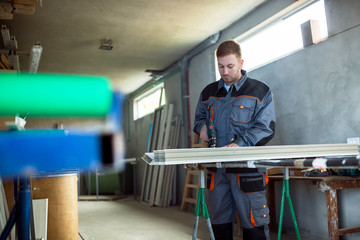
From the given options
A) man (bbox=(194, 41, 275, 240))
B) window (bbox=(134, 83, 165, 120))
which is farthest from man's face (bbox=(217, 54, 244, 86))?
window (bbox=(134, 83, 165, 120))

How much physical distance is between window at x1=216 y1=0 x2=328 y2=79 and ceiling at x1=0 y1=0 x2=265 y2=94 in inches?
13.3

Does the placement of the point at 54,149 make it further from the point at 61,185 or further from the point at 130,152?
the point at 130,152

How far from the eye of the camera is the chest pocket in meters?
1.80

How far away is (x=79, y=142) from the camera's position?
434mm

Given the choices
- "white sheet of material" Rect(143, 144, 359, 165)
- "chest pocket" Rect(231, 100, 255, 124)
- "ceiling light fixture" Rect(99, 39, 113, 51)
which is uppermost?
"ceiling light fixture" Rect(99, 39, 113, 51)

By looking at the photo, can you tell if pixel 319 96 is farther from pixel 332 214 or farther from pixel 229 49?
pixel 229 49

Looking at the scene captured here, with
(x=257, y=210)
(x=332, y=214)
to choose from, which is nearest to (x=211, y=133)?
(x=257, y=210)

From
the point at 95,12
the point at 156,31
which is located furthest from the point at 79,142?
the point at 156,31

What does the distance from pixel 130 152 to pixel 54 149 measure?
8530 mm

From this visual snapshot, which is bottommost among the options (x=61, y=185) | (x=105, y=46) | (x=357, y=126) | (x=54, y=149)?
(x=61, y=185)

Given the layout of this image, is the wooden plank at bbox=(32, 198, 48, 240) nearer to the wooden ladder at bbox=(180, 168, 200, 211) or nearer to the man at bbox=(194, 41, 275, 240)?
the man at bbox=(194, 41, 275, 240)

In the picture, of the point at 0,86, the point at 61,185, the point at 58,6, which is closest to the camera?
the point at 0,86

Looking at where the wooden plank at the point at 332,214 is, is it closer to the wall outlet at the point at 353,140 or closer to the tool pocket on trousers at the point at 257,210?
the wall outlet at the point at 353,140

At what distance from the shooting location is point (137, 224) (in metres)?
4.44
